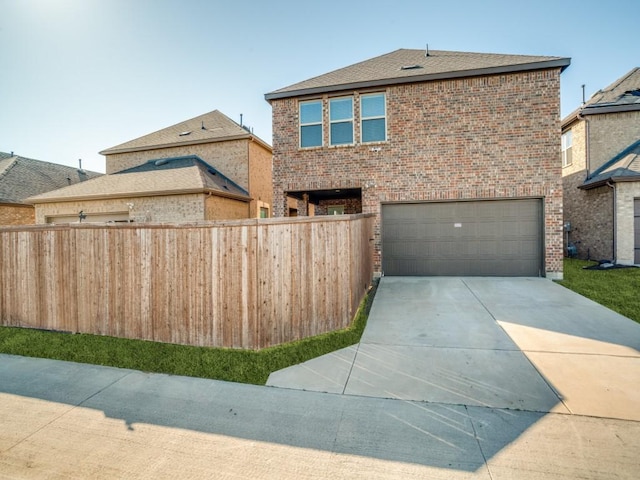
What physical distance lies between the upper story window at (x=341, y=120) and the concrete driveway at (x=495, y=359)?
20.0ft

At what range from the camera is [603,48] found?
9711mm

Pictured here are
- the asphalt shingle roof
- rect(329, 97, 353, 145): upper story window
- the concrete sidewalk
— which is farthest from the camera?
the asphalt shingle roof

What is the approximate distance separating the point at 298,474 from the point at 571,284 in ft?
31.9

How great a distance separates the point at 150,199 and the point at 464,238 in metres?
11.8

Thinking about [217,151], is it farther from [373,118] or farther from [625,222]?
[625,222]

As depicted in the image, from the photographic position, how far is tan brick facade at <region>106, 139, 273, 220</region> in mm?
15438

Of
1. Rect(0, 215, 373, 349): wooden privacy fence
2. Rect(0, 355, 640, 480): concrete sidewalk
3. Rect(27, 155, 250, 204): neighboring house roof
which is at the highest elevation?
Rect(27, 155, 250, 204): neighboring house roof

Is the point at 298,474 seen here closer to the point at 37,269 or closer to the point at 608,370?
the point at 608,370

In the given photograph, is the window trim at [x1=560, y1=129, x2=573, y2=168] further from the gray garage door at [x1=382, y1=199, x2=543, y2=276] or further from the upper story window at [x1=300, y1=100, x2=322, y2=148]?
the upper story window at [x1=300, y1=100, x2=322, y2=148]

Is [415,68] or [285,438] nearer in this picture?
[285,438]

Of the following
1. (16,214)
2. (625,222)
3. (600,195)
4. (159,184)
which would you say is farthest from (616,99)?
(16,214)

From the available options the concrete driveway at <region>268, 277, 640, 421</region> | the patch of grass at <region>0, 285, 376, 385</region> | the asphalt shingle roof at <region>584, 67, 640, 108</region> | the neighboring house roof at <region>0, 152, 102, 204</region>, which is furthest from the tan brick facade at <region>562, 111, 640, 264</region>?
the neighboring house roof at <region>0, 152, 102, 204</region>

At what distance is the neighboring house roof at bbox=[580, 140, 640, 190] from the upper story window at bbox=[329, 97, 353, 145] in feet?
32.5

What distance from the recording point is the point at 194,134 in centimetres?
1653
